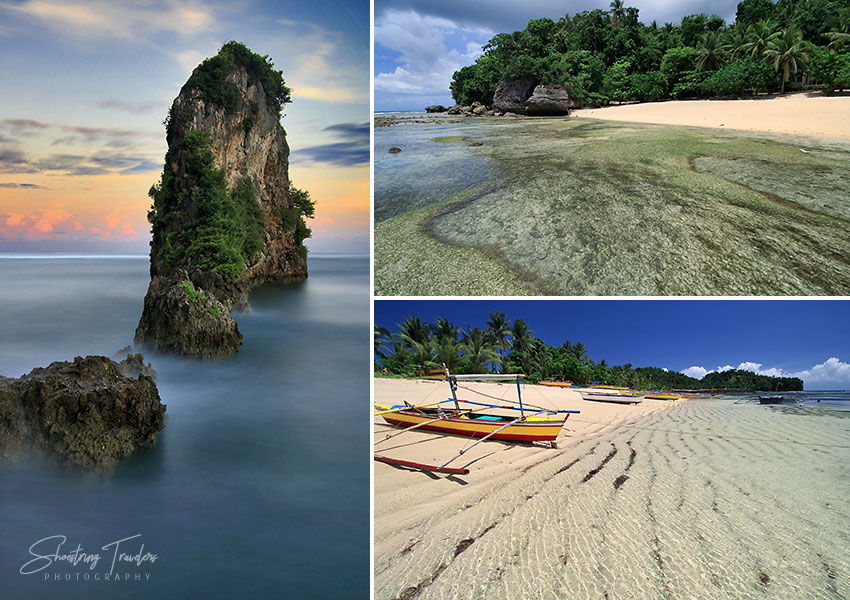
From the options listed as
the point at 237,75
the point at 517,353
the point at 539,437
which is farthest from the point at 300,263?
the point at 539,437

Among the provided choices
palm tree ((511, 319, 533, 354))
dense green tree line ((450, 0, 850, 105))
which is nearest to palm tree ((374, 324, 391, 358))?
palm tree ((511, 319, 533, 354))

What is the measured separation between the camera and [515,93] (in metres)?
20.5

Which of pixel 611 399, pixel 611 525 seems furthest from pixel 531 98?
pixel 611 525

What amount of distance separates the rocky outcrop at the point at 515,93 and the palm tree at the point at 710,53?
9.18m

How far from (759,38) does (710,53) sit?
2.16 metres

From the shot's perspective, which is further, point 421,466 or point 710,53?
point 710,53

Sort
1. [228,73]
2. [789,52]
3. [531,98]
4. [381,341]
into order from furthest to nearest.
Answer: [531,98]
[789,52]
[228,73]
[381,341]

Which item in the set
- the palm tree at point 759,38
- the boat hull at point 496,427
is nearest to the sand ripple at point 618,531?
the boat hull at point 496,427

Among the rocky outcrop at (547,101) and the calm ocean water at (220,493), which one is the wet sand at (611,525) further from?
the rocky outcrop at (547,101)

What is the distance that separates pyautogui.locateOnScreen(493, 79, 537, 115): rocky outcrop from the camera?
20.1 m

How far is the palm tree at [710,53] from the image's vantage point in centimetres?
2133

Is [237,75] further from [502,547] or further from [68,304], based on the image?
[502,547]

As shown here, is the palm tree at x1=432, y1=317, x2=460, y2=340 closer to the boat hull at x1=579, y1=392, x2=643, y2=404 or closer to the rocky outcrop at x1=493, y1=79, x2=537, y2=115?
the boat hull at x1=579, y1=392, x2=643, y2=404

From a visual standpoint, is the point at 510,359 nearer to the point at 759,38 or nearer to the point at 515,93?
the point at 515,93
